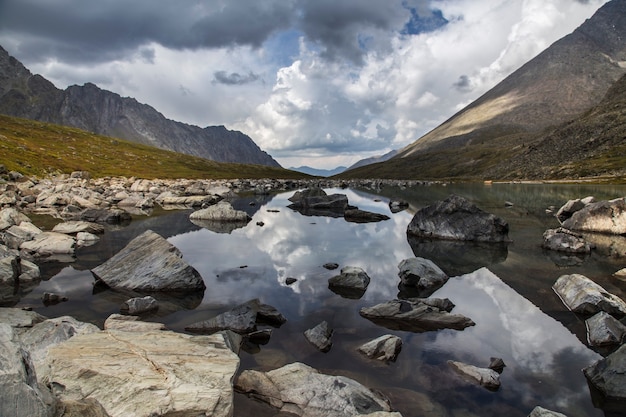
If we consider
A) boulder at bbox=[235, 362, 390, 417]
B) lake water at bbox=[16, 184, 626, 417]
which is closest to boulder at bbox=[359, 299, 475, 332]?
lake water at bbox=[16, 184, 626, 417]

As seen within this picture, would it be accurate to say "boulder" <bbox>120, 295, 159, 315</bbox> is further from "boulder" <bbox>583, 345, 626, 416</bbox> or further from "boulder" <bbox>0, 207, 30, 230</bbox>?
"boulder" <bbox>0, 207, 30, 230</bbox>

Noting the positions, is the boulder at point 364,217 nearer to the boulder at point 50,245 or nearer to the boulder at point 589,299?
the boulder at point 589,299

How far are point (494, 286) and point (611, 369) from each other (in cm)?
1017

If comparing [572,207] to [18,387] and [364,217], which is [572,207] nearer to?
[364,217]

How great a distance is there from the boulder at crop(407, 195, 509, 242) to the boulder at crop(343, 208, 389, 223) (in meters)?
9.94

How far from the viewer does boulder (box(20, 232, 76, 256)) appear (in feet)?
86.6

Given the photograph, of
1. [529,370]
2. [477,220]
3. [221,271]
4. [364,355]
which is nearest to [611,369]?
[529,370]

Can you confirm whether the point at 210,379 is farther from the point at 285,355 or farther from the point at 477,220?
the point at 477,220

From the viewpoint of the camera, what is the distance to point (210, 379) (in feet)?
29.0

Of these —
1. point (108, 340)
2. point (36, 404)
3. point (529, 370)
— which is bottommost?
point (529, 370)

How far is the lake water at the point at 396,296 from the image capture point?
10820 millimetres

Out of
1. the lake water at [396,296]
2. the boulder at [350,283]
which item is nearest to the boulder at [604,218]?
the lake water at [396,296]

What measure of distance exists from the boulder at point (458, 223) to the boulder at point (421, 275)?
13.2 m

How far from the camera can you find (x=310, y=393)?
9.94 meters
